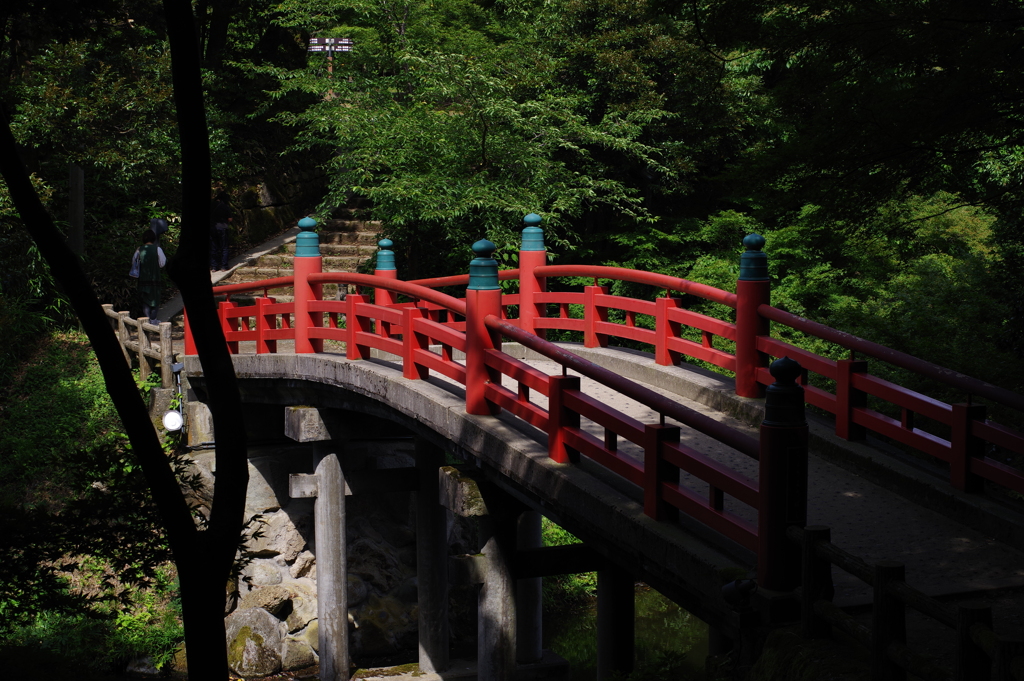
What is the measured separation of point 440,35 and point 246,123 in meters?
7.48

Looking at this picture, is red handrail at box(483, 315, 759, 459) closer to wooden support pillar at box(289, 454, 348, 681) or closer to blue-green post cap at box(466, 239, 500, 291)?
blue-green post cap at box(466, 239, 500, 291)

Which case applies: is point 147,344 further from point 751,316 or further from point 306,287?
point 751,316

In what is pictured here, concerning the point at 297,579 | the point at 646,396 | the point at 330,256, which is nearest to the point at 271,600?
the point at 297,579

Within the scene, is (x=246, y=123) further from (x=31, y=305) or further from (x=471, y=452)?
(x=471, y=452)

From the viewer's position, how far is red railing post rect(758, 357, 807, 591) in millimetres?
4980

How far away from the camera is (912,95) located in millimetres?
7531

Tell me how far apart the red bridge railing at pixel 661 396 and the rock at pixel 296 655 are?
437 cm

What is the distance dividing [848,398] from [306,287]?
6.11m

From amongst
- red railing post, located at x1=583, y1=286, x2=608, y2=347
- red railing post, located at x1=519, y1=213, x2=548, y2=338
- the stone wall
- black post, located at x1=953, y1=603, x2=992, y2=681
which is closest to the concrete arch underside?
black post, located at x1=953, y1=603, x2=992, y2=681

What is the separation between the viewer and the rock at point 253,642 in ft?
43.8

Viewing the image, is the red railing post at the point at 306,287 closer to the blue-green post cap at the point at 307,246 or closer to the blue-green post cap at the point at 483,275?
the blue-green post cap at the point at 307,246

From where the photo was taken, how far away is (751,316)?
27.6ft

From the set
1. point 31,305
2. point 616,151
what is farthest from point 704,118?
point 31,305

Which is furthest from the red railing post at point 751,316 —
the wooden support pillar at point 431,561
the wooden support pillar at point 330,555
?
the wooden support pillar at point 330,555
